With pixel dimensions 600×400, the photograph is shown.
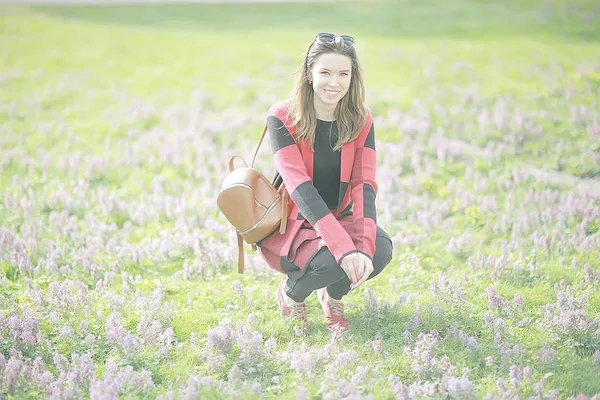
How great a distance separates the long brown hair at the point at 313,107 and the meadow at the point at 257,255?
165cm

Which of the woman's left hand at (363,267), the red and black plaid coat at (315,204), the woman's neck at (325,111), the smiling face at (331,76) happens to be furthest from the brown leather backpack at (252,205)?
the woman's left hand at (363,267)

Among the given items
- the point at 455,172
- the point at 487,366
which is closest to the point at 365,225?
the point at 487,366

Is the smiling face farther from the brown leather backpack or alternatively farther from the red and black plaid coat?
the brown leather backpack

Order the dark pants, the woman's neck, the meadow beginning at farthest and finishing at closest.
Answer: the woman's neck
the dark pants
the meadow

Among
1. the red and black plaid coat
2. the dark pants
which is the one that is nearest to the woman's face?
the red and black plaid coat

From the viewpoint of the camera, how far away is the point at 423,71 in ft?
48.7

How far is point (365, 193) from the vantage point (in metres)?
5.56

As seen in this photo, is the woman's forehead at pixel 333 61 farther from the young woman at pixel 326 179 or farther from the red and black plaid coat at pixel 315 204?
the red and black plaid coat at pixel 315 204

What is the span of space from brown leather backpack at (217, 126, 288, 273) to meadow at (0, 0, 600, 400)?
84 centimetres

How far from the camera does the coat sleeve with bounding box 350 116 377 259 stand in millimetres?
5344

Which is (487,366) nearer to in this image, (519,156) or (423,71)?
(519,156)

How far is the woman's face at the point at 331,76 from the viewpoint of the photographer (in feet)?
17.6

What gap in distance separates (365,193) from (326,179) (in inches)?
15.5

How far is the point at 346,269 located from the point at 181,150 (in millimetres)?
6322
